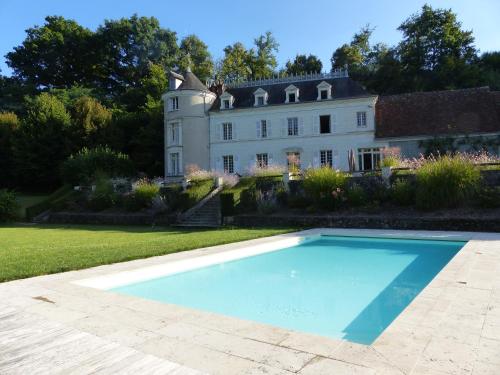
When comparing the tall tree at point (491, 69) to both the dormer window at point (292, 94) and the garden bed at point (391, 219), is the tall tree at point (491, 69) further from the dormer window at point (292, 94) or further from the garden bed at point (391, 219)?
the garden bed at point (391, 219)

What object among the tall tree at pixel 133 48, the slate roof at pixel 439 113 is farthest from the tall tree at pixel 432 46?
the tall tree at pixel 133 48

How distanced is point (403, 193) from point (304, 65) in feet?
108

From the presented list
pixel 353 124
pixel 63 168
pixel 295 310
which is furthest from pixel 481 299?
pixel 63 168

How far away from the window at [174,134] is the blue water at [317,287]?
2021 cm

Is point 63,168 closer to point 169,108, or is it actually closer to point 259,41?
point 169,108

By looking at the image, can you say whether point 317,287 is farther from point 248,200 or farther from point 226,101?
point 226,101

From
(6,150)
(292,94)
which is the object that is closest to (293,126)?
(292,94)

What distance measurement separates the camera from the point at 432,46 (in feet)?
115

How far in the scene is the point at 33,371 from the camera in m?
2.65

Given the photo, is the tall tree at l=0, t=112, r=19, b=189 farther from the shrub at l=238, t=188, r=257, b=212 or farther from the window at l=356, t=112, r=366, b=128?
the window at l=356, t=112, r=366, b=128

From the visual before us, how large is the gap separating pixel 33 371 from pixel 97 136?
29983 mm

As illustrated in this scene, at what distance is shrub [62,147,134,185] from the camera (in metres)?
24.7

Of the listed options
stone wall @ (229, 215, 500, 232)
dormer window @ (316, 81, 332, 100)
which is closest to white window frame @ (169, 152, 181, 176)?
dormer window @ (316, 81, 332, 100)

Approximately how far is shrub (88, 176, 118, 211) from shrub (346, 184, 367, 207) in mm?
12418
